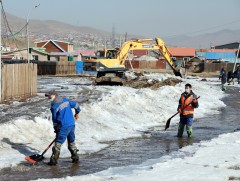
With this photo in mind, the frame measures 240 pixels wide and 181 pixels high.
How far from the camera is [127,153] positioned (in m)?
12.9

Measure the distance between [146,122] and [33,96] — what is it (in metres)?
8.39

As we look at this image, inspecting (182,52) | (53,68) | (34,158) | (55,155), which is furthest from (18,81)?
(182,52)

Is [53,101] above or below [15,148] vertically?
above

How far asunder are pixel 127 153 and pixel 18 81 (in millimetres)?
11683

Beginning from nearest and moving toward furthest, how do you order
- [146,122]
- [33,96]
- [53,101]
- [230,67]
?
[53,101] < [146,122] < [33,96] < [230,67]

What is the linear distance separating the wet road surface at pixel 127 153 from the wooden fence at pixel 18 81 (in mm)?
7416

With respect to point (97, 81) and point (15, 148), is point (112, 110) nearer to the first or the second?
point (15, 148)

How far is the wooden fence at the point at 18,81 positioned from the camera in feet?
72.0

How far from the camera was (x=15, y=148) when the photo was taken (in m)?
12.4

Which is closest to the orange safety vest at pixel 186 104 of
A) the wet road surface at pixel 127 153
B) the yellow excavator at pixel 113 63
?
the wet road surface at pixel 127 153

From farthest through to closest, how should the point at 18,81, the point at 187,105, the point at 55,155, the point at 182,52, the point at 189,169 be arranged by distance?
the point at 182,52
the point at 18,81
the point at 187,105
the point at 55,155
the point at 189,169

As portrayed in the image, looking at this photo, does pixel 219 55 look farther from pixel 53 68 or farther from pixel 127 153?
pixel 127 153

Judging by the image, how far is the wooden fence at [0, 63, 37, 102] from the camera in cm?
2195

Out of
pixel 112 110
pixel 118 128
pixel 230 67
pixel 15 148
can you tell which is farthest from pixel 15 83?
pixel 230 67
